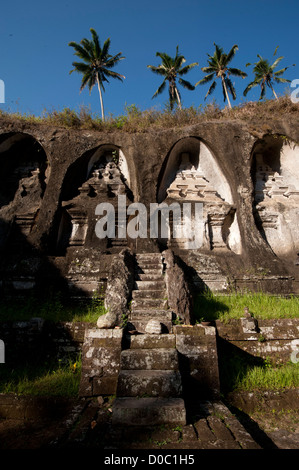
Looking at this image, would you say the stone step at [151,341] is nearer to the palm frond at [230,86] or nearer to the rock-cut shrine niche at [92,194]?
the rock-cut shrine niche at [92,194]

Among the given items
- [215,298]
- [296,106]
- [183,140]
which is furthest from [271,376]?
[296,106]

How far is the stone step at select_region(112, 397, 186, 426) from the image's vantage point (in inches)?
85.6

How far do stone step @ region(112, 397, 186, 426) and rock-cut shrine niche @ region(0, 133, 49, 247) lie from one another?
612cm

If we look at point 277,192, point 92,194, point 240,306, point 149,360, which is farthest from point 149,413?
point 277,192

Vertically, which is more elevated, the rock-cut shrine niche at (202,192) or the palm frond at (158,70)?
the palm frond at (158,70)

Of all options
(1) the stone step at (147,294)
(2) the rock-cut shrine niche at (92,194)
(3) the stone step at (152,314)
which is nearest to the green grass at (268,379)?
(3) the stone step at (152,314)

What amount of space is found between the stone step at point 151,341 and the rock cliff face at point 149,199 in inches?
111

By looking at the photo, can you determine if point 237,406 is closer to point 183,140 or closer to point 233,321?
point 233,321

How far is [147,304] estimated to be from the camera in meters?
4.27

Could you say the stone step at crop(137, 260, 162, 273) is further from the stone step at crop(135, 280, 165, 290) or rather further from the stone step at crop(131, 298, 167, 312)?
the stone step at crop(131, 298, 167, 312)

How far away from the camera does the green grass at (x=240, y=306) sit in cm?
435

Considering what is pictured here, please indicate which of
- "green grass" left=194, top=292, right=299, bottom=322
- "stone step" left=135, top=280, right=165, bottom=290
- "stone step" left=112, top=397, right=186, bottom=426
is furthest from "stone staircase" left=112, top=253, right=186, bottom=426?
"green grass" left=194, top=292, right=299, bottom=322

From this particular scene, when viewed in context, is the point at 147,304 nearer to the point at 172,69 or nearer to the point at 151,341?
the point at 151,341
